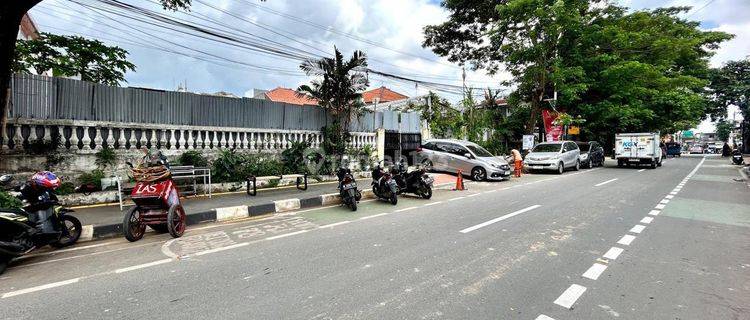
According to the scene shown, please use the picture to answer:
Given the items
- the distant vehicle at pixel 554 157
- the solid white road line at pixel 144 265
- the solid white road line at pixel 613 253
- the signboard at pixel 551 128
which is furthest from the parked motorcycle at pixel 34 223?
the signboard at pixel 551 128

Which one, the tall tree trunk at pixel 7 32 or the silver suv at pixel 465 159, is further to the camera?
the silver suv at pixel 465 159

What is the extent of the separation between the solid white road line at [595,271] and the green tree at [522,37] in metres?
14.9

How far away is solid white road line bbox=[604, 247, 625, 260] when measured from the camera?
4370mm

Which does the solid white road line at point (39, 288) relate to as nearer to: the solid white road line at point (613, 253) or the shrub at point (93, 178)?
the shrub at point (93, 178)

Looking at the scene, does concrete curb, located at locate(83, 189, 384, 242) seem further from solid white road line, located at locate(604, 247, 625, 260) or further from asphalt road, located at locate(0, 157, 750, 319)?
solid white road line, located at locate(604, 247, 625, 260)

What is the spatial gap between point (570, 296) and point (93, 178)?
9.21 metres

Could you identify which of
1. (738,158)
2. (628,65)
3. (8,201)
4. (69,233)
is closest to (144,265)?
(69,233)

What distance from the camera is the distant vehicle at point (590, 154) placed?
20141 millimetres

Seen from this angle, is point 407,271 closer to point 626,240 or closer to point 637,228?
point 626,240

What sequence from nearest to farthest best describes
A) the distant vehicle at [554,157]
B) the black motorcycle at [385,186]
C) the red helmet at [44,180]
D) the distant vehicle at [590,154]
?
the red helmet at [44,180], the black motorcycle at [385,186], the distant vehicle at [554,157], the distant vehicle at [590,154]

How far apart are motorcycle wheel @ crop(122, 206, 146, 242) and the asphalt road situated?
0.15 metres

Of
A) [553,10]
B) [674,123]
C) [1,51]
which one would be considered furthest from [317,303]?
[674,123]

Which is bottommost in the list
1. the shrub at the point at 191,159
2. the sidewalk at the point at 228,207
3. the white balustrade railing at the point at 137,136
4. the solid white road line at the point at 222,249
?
the solid white road line at the point at 222,249

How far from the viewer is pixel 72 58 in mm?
9297
